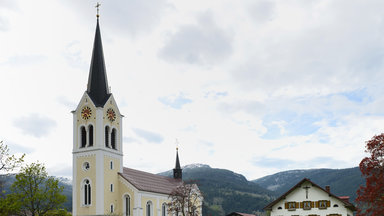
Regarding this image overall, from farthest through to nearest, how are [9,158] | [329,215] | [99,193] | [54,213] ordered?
[99,193] < [54,213] < [329,215] < [9,158]

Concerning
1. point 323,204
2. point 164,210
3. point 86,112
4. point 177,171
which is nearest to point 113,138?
point 86,112

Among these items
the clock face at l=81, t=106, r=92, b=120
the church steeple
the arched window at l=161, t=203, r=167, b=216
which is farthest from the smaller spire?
the clock face at l=81, t=106, r=92, b=120

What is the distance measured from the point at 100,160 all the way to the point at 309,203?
96.5ft

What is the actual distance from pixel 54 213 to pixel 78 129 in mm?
13664

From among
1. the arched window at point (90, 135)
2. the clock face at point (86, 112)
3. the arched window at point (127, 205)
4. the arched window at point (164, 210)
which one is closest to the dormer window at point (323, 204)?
the arched window at point (127, 205)

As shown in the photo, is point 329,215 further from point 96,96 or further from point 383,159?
point 96,96

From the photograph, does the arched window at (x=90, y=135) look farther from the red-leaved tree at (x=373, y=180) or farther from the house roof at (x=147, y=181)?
the red-leaved tree at (x=373, y=180)

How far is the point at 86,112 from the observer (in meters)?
72.6

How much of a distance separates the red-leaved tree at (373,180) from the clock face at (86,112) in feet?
144

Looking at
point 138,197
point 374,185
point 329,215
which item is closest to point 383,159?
point 374,185

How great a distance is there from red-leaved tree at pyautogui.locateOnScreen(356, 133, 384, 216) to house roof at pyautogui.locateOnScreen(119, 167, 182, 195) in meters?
40.7

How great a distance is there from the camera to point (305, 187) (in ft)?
196

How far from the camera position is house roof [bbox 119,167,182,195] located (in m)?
74.4

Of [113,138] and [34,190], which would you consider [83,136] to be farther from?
[34,190]
